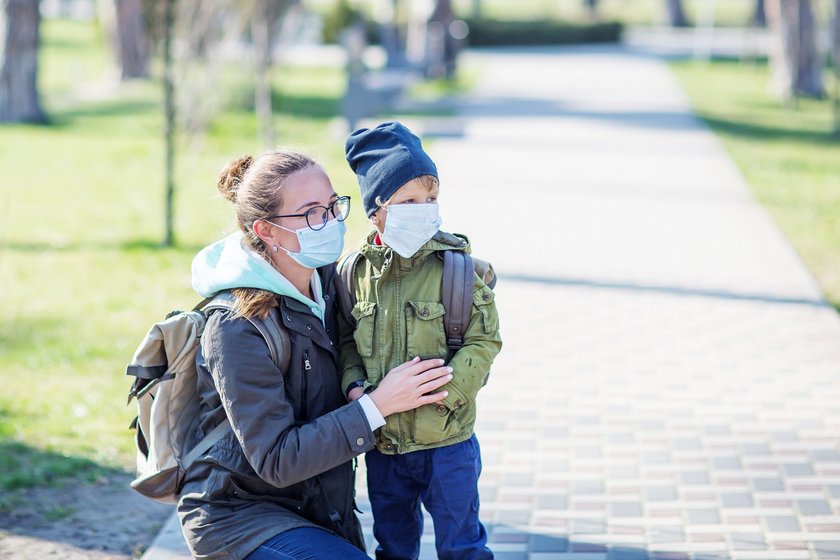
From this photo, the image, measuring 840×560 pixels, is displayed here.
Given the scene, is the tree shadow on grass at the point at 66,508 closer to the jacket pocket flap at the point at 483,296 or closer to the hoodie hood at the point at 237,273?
the hoodie hood at the point at 237,273

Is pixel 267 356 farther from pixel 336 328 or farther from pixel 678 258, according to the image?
pixel 678 258

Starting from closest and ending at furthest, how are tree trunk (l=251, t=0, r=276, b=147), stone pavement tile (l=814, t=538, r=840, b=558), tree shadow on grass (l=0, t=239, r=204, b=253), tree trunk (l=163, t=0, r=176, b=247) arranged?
stone pavement tile (l=814, t=538, r=840, b=558) → tree trunk (l=163, t=0, r=176, b=247) → tree shadow on grass (l=0, t=239, r=204, b=253) → tree trunk (l=251, t=0, r=276, b=147)

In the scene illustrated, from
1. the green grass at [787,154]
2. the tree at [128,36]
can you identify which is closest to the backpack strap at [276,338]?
the green grass at [787,154]

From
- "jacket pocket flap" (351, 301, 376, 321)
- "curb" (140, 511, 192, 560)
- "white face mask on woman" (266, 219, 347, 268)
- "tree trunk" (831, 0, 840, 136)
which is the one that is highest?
"tree trunk" (831, 0, 840, 136)

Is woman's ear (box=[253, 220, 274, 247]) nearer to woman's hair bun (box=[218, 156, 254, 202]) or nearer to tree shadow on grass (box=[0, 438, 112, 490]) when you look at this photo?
woman's hair bun (box=[218, 156, 254, 202])

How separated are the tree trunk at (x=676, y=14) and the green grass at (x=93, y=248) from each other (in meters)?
27.4

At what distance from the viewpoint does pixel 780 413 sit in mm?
5738

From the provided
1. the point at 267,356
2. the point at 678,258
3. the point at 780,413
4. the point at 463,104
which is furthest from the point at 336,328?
the point at 463,104

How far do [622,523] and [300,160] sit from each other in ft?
7.39

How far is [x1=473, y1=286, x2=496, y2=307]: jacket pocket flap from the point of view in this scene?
312 centimetres

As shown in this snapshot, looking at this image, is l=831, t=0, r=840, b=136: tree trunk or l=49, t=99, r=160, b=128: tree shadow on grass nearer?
l=831, t=0, r=840, b=136: tree trunk

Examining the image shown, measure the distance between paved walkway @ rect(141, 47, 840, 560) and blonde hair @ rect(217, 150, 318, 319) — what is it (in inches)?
65.8

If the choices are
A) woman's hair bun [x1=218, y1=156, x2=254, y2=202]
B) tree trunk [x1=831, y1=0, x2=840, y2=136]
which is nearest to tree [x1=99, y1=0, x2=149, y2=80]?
tree trunk [x1=831, y1=0, x2=840, y2=136]

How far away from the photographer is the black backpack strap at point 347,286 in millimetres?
3262
